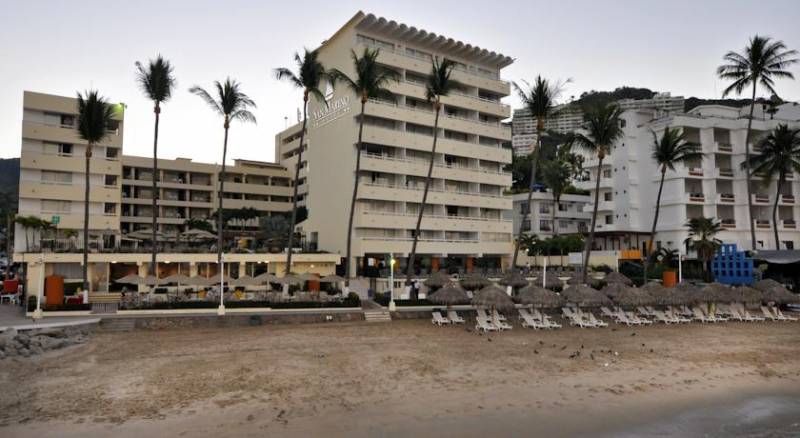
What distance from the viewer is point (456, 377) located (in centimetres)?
1830

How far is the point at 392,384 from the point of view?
1738cm

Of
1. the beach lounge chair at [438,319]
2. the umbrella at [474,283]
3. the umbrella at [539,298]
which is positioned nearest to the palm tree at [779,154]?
the umbrella at [474,283]

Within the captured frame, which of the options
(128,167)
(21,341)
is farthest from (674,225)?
(128,167)

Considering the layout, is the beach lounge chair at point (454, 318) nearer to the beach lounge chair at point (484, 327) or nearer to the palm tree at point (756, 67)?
the beach lounge chair at point (484, 327)

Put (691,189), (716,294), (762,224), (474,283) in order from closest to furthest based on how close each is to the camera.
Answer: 1. (716,294)
2. (474,283)
3. (762,224)
4. (691,189)

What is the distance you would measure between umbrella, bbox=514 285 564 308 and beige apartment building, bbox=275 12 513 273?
19.9 metres

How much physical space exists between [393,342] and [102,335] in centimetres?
1455

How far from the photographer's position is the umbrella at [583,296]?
31734 mm

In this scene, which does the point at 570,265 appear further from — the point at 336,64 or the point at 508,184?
the point at 336,64

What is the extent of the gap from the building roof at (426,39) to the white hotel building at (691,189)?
17347 millimetres

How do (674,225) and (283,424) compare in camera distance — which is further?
(674,225)

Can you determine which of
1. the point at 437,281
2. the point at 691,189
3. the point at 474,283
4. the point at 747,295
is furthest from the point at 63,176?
the point at 691,189

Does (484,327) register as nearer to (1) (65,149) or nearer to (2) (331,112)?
(2) (331,112)

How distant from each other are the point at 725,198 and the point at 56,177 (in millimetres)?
66059
